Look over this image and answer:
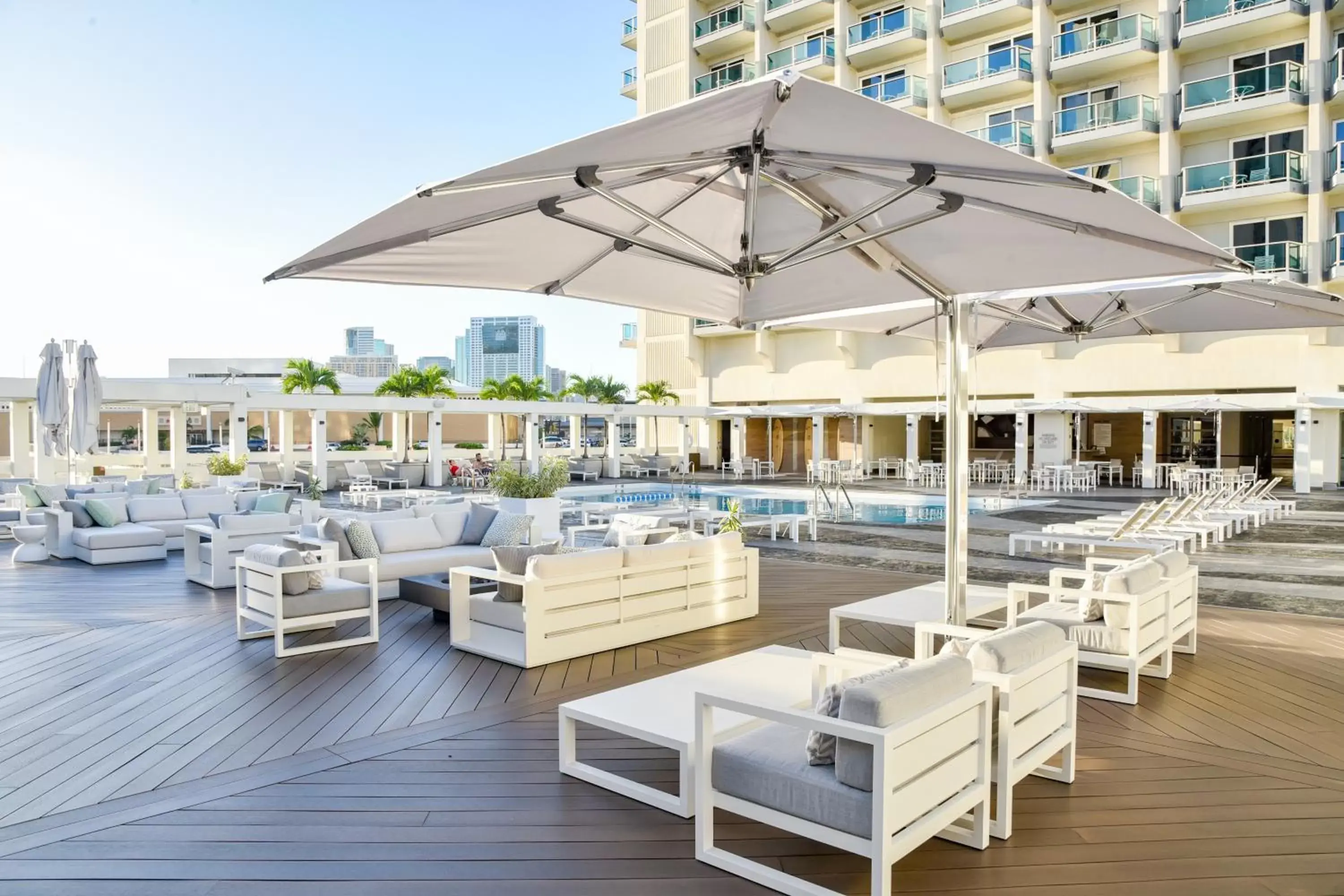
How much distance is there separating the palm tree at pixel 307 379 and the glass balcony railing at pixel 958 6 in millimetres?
22234

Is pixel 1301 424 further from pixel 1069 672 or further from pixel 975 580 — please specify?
pixel 1069 672

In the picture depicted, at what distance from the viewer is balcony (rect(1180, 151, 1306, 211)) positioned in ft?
72.3

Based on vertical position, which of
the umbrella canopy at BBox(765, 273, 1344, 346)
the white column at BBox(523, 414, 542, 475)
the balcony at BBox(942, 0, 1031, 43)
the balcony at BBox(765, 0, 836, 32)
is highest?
the balcony at BBox(765, 0, 836, 32)

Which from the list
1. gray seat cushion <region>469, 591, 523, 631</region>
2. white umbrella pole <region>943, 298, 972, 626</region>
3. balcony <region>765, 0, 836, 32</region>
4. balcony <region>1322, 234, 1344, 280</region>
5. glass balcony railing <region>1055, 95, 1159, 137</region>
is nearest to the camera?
white umbrella pole <region>943, 298, 972, 626</region>

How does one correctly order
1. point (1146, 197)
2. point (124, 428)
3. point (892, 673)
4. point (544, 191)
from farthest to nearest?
1. point (124, 428)
2. point (1146, 197)
3. point (544, 191)
4. point (892, 673)

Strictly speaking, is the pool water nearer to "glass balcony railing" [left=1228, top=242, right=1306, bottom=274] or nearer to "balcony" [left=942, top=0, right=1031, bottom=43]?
"glass balcony railing" [left=1228, top=242, right=1306, bottom=274]

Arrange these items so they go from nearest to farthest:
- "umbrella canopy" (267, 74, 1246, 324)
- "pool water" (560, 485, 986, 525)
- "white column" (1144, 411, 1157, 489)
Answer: "umbrella canopy" (267, 74, 1246, 324)
"pool water" (560, 485, 986, 525)
"white column" (1144, 411, 1157, 489)

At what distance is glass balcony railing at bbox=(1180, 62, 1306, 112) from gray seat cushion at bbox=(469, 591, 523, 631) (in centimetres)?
2471

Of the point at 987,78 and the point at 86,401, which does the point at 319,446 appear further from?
the point at 987,78

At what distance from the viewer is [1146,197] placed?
23547mm

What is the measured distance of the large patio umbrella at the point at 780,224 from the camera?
2.89m

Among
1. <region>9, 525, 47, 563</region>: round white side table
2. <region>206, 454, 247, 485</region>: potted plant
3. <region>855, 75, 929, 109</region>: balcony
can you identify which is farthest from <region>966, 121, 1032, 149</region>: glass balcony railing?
<region>9, 525, 47, 563</region>: round white side table

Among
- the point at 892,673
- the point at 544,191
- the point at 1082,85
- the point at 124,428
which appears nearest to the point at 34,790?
the point at 544,191

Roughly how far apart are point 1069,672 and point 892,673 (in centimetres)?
131
